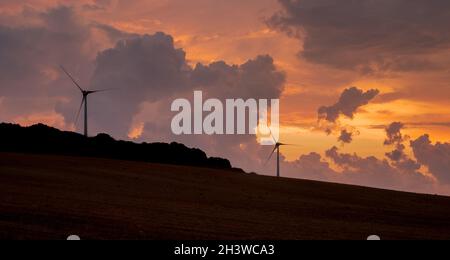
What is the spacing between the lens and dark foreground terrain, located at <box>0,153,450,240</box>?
1069 inches

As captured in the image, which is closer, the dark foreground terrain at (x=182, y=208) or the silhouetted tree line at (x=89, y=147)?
the dark foreground terrain at (x=182, y=208)

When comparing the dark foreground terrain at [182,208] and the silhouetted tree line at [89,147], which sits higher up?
the silhouetted tree line at [89,147]

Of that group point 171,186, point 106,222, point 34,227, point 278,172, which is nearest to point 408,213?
point 171,186

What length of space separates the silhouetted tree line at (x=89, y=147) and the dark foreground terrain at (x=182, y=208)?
4082 cm

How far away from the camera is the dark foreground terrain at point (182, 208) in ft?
89.1

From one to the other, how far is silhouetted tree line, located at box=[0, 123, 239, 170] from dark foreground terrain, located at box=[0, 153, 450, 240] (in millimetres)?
40825

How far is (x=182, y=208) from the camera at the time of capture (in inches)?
1468

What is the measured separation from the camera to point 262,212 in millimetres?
38781

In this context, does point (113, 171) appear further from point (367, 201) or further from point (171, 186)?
point (367, 201)

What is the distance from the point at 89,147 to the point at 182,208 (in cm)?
8067
